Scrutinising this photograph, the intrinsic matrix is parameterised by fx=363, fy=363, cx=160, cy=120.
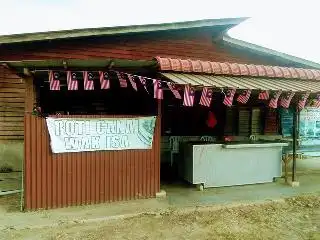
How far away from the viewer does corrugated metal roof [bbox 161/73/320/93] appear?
9125 millimetres

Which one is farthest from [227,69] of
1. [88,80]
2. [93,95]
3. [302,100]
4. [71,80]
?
[71,80]

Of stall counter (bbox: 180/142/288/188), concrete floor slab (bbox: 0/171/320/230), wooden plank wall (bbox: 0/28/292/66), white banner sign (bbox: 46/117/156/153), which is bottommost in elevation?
concrete floor slab (bbox: 0/171/320/230)

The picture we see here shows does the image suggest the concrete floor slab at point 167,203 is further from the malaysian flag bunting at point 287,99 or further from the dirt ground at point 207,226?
the malaysian flag bunting at point 287,99

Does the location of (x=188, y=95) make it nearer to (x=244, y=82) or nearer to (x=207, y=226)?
(x=244, y=82)

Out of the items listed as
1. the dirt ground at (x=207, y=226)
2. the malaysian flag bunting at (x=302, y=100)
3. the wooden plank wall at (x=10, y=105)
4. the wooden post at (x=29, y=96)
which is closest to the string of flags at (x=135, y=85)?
the wooden post at (x=29, y=96)

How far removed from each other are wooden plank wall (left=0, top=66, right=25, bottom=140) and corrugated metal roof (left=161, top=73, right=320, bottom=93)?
5453mm

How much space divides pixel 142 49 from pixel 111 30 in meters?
1.50

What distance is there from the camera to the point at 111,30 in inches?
478

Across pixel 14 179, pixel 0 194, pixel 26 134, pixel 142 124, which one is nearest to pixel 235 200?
pixel 142 124

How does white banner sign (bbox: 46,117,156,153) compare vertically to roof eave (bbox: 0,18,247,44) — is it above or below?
below

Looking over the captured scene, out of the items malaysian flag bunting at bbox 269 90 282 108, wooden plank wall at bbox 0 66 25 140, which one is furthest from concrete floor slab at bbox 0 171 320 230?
wooden plank wall at bbox 0 66 25 140

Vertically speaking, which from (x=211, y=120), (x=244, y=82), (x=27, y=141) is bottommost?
(x=27, y=141)

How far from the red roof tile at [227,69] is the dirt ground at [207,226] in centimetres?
379

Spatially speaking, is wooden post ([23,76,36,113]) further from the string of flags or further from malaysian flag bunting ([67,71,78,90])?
malaysian flag bunting ([67,71,78,90])
